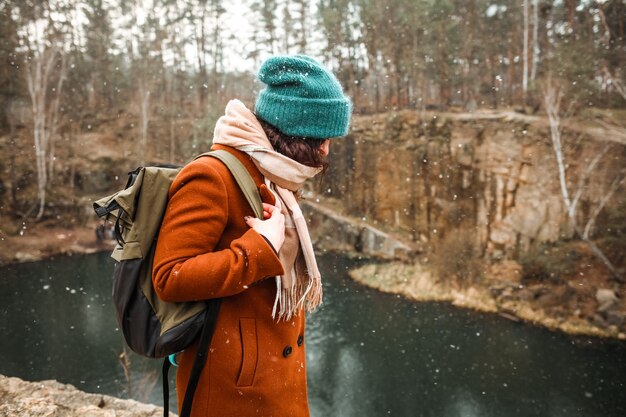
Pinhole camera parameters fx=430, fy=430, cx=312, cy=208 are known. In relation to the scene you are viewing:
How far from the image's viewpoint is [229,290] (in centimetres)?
97

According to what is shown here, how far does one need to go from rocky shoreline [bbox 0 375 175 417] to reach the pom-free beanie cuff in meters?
1.62

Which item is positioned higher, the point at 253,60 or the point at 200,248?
the point at 253,60

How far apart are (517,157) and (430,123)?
3734 mm

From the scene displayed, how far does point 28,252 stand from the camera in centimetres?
1700

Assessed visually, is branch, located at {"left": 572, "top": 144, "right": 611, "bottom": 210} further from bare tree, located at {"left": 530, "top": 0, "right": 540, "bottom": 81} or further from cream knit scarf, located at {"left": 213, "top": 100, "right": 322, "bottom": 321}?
cream knit scarf, located at {"left": 213, "top": 100, "right": 322, "bottom": 321}

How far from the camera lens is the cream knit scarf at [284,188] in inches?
42.8

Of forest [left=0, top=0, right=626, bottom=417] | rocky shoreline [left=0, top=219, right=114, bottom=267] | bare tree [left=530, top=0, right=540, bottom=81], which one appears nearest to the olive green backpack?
forest [left=0, top=0, right=626, bottom=417]

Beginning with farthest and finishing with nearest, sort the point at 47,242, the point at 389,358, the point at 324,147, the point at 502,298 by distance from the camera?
1. the point at 47,242
2. the point at 502,298
3. the point at 389,358
4. the point at 324,147

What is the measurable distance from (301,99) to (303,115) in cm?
4

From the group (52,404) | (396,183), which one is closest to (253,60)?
(396,183)

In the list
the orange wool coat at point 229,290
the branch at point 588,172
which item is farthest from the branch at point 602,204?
the orange wool coat at point 229,290

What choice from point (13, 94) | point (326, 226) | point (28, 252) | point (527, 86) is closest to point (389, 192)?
point (326, 226)

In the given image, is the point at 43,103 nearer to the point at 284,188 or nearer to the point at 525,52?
the point at 525,52

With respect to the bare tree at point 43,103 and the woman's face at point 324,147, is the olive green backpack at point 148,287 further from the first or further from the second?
the bare tree at point 43,103
